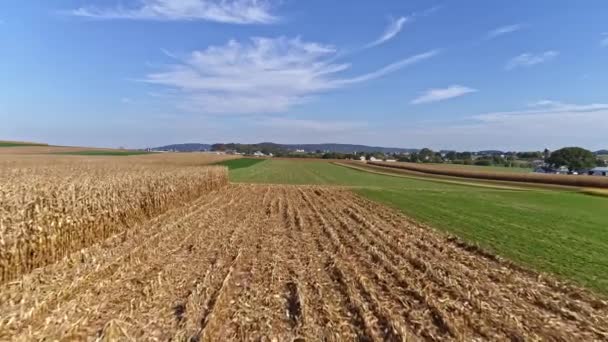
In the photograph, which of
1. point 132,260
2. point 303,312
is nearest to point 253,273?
point 303,312

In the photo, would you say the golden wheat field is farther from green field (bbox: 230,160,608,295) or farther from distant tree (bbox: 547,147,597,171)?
distant tree (bbox: 547,147,597,171)

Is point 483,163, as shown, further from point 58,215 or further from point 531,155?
point 58,215

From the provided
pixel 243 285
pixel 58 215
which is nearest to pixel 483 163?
pixel 243 285

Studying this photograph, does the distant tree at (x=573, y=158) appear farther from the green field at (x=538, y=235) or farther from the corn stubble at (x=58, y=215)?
the corn stubble at (x=58, y=215)

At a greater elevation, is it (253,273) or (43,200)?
(43,200)

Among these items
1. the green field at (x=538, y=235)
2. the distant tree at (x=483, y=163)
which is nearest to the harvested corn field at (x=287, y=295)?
the green field at (x=538, y=235)

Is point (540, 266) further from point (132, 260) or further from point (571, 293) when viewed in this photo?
point (132, 260)
